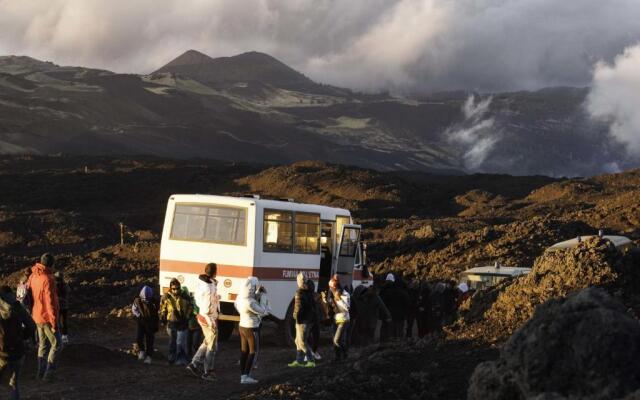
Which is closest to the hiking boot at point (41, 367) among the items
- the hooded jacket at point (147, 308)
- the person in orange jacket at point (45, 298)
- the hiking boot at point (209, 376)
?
the person in orange jacket at point (45, 298)

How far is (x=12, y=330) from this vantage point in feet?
36.2

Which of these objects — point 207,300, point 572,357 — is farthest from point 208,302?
point 572,357

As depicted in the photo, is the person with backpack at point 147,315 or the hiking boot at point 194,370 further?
the person with backpack at point 147,315

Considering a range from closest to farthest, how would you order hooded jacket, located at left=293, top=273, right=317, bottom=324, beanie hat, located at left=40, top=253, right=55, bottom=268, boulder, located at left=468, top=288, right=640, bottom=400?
boulder, located at left=468, top=288, right=640, bottom=400 → beanie hat, located at left=40, top=253, right=55, bottom=268 → hooded jacket, located at left=293, top=273, right=317, bottom=324

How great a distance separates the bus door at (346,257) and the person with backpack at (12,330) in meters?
10.8

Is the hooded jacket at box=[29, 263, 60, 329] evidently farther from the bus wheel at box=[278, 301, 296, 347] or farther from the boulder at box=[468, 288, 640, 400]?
the bus wheel at box=[278, 301, 296, 347]

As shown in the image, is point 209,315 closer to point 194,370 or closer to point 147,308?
point 194,370

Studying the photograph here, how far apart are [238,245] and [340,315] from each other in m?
3.66

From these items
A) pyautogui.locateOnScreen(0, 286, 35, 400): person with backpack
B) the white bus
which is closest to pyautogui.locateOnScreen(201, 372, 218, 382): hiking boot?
pyautogui.locateOnScreen(0, 286, 35, 400): person with backpack

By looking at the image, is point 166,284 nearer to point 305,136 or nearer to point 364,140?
point 305,136

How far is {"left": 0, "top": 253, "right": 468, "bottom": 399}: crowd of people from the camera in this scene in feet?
38.1

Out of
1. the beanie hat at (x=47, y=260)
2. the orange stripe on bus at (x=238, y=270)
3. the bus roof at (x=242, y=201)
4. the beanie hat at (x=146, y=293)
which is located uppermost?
the bus roof at (x=242, y=201)

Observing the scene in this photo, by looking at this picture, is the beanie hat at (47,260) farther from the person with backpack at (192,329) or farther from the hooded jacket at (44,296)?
the person with backpack at (192,329)

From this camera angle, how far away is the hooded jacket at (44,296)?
1244cm
